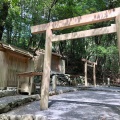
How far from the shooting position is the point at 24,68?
43.8 feet

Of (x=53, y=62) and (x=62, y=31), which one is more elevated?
(x=62, y=31)

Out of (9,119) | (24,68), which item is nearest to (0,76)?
(24,68)

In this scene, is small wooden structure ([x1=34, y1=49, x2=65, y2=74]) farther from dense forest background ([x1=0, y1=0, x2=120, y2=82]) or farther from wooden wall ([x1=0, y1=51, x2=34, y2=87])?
wooden wall ([x1=0, y1=51, x2=34, y2=87])

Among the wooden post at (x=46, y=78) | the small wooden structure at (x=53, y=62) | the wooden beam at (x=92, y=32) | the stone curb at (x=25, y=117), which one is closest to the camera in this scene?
the stone curb at (x=25, y=117)

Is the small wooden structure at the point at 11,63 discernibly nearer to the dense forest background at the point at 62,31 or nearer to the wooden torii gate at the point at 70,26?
the dense forest background at the point at 62,31

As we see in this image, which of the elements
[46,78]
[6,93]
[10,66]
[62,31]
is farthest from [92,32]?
[62,31]

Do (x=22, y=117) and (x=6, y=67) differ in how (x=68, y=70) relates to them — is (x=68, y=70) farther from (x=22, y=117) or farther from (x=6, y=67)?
(x=22, y=117)

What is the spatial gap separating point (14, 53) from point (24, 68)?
1.78 m

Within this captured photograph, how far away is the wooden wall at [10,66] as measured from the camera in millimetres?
11094

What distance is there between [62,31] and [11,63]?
389 inches

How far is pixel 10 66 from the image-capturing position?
466 inches

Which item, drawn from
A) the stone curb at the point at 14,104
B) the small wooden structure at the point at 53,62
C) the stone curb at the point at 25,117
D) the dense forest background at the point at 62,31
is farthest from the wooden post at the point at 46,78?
the small wooden structure at the point at 53,62

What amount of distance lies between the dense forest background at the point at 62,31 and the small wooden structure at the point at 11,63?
3.37m

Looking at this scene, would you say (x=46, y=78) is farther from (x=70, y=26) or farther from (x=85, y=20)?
(x=85, y=20)
